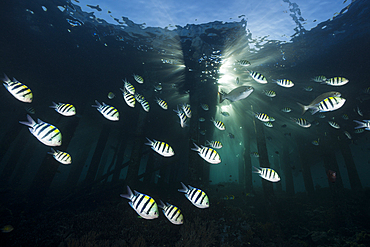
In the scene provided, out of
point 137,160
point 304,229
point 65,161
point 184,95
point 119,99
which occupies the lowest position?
point 304,229

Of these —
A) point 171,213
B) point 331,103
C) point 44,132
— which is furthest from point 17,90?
point 331,103

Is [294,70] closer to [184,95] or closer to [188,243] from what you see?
[184,95]

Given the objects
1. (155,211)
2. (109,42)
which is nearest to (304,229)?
(155,211)

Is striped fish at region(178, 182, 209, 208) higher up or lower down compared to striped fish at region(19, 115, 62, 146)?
lower down

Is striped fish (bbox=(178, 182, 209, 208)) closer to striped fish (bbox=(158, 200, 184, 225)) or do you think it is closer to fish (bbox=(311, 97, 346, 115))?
striped fish (bbox=(158, 200, 184, 225))

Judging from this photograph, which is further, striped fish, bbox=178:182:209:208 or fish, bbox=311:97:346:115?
fish, bbox=311:97:346:115

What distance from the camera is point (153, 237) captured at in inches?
232

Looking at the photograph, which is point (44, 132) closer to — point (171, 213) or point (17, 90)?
point (17, 90)

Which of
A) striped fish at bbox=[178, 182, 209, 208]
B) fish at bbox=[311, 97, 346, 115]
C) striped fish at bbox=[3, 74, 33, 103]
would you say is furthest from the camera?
fish at bbox=[311, 97, 346, 115]

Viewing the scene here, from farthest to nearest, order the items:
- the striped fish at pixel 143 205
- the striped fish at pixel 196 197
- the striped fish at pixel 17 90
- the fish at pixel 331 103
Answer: the fish at pixel 331 103, the striped fish at pixel 196 197, the striped fish at pixel 17 90, the striped fish at pixel 143 205

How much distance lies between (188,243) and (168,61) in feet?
40.9

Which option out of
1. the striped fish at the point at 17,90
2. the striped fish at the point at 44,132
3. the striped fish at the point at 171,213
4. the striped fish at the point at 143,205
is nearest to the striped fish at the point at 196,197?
the striped fish at the point at 171,213

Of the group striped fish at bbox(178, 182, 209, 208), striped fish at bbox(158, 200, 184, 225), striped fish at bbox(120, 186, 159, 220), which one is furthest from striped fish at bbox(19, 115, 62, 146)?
striped fish at bbox(178, 182, 209, 208)

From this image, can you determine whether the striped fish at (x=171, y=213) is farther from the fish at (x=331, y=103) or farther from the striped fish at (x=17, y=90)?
the fish at (x=331, y=103)
